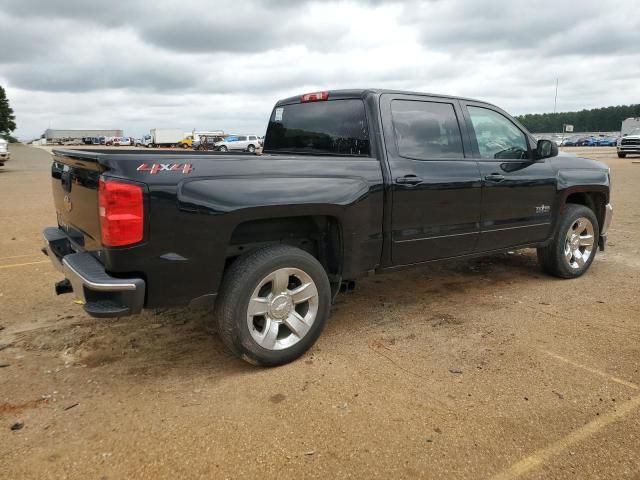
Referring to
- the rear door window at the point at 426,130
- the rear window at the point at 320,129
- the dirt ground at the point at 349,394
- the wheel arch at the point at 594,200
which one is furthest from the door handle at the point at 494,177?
the wheel arch at the point at 594,200

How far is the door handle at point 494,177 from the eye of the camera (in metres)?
4.43

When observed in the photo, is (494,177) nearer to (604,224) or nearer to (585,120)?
(604,224)

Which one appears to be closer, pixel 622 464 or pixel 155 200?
pixel 622 464

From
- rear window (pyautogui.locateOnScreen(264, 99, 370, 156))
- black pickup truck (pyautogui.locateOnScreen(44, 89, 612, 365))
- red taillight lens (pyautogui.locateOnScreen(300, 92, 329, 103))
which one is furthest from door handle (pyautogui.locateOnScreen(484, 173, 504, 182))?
red taillight lens (pyautogui.locateOnScreen(300, 92, 329, 103))

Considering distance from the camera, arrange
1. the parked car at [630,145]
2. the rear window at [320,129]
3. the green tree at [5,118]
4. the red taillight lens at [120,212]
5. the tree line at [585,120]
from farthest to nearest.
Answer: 1. the tree line at [585,120]
2. the green tree at [5,118]
3. the parked car at [630,145]
4. the rear window at [320,129]
5. the red taillight lens at [120,212]

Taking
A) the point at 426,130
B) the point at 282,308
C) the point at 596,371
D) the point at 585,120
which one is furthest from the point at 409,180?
the point at 585,120

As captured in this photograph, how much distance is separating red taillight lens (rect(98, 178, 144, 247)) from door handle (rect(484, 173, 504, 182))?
2927 mm

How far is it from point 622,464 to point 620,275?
3662 mm

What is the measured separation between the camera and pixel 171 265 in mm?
2924

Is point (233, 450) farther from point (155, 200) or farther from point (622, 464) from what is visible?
point (622, 464)

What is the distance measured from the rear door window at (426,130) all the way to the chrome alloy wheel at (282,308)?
1325mm

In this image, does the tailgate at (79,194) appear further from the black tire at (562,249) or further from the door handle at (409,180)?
the black tire at (562,249)

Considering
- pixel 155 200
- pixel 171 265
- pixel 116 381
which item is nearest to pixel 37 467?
pixel 116 381

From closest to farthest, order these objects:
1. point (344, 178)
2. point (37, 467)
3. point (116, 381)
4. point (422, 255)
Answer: point (37, 467) → point (116, 381) → point (344, 178) → point (422, 255)
